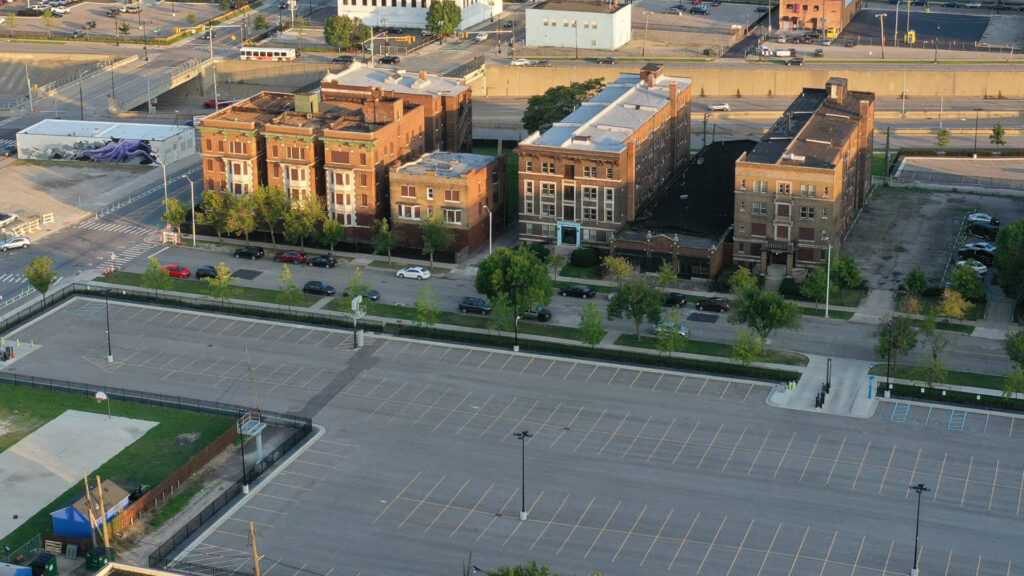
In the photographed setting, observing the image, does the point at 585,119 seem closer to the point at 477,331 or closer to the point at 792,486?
the point at 477,331

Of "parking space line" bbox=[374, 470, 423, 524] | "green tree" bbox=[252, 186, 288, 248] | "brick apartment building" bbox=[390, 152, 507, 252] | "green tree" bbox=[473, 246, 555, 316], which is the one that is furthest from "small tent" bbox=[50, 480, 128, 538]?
"brick apartment building" bbox=[390, 152, 507, 252]

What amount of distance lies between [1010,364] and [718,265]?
99.5 feet

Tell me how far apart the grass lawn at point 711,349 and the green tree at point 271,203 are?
3945 centimetres

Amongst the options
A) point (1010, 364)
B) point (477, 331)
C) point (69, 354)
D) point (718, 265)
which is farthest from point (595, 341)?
point (69, 354)

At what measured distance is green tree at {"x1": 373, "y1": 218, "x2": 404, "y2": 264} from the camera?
152m

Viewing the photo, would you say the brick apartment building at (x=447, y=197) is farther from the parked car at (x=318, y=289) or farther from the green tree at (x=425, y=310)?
the green tree at (x=425, y=310)

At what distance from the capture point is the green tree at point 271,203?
155625mm

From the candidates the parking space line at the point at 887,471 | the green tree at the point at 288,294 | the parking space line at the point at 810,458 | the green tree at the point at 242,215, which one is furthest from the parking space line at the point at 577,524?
the green tree at the point at 242,215

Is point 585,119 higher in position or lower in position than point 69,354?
higher

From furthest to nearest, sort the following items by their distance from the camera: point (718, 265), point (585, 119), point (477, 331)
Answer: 1. point (585, 119)
2. point (718, 265)
3. point (477, 331)

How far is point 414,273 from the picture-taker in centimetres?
14988

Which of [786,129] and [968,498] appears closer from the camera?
[968,498]

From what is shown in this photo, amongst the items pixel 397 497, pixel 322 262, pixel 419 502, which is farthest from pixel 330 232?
pixel 419 502

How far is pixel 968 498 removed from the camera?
353 feet
